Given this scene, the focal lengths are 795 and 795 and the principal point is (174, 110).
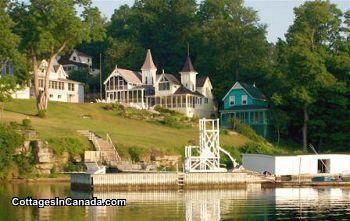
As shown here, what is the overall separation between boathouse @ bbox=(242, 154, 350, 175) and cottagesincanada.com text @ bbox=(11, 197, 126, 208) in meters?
24.2

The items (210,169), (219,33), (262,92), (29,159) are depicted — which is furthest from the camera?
(219,33)

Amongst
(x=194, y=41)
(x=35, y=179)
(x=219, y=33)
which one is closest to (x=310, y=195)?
(x=35, y=179)

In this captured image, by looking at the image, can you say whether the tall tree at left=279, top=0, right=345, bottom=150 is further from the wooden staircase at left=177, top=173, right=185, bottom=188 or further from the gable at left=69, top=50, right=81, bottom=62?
the gable at left=69, top=50, right=81, bottom=62

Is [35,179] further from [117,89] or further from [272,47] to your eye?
[272,47]

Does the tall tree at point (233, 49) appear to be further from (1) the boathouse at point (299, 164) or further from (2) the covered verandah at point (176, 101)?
(1) the boathouse at point (299, 164)

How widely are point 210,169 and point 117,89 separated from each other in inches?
2018

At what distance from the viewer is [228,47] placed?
406 ft

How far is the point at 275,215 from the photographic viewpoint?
47406mm

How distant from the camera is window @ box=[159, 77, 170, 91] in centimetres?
11629

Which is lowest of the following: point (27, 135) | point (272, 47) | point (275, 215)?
point (275, 215)

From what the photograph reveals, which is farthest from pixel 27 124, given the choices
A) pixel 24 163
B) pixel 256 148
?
pixel 256 148

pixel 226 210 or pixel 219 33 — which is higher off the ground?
pixel 219 33

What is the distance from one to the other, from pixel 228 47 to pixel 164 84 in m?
13.6

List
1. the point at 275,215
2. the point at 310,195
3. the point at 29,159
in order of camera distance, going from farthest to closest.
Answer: the point at 29,159 → the point at 310,195 → the point at 275,215
